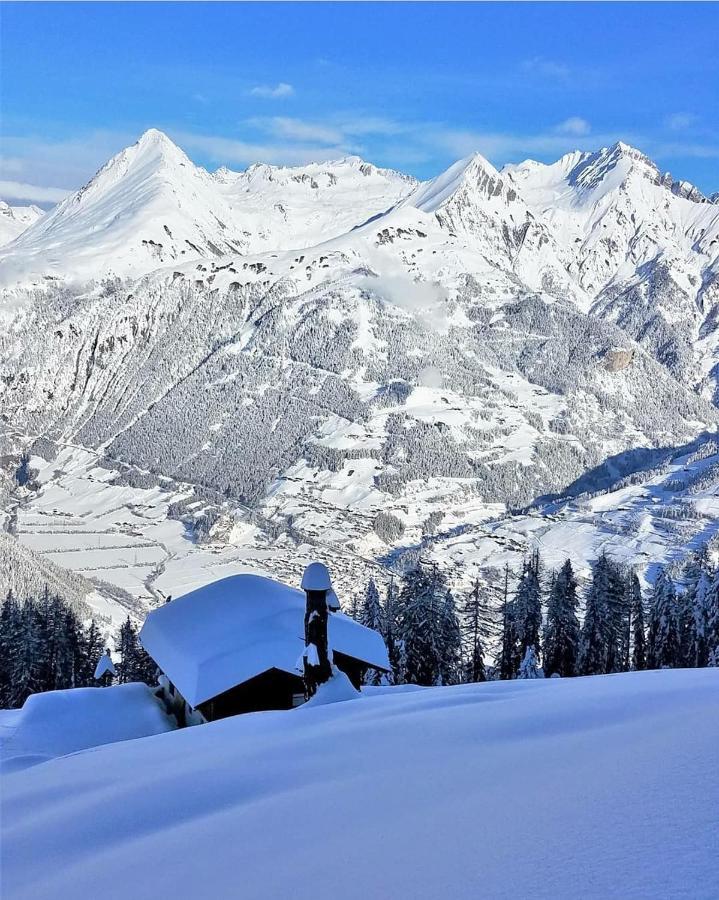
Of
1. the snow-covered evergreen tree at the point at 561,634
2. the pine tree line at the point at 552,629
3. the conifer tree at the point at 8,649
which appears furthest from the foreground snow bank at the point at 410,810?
the conifer tree at the point at 8,649

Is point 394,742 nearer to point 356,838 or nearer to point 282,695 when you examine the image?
point 356,838

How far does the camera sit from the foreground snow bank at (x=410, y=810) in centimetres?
406

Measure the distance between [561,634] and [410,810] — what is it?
39.0 metres

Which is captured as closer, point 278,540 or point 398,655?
point 398,655

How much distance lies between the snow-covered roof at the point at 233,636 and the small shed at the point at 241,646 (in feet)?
0.09

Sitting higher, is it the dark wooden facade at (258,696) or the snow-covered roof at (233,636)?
the snow-covered roof at (233,636)

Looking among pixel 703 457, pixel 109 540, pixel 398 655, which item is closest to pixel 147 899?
pixel 398 655

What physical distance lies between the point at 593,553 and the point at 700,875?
431ft

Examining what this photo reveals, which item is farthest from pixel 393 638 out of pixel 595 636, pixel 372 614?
pixel 595 636

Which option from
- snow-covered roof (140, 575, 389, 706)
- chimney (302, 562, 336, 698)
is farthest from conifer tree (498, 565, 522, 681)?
chimney (302, 562, 336, 698)

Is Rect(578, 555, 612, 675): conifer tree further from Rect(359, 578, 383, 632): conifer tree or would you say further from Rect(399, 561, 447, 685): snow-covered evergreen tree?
Rect(359, 578, 383, 632): conifer tree

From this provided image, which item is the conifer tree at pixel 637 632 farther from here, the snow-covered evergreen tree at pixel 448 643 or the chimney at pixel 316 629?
the chimney at pixel 316 629

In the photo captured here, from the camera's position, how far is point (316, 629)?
13.6 meters

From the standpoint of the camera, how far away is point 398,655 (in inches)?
1539
